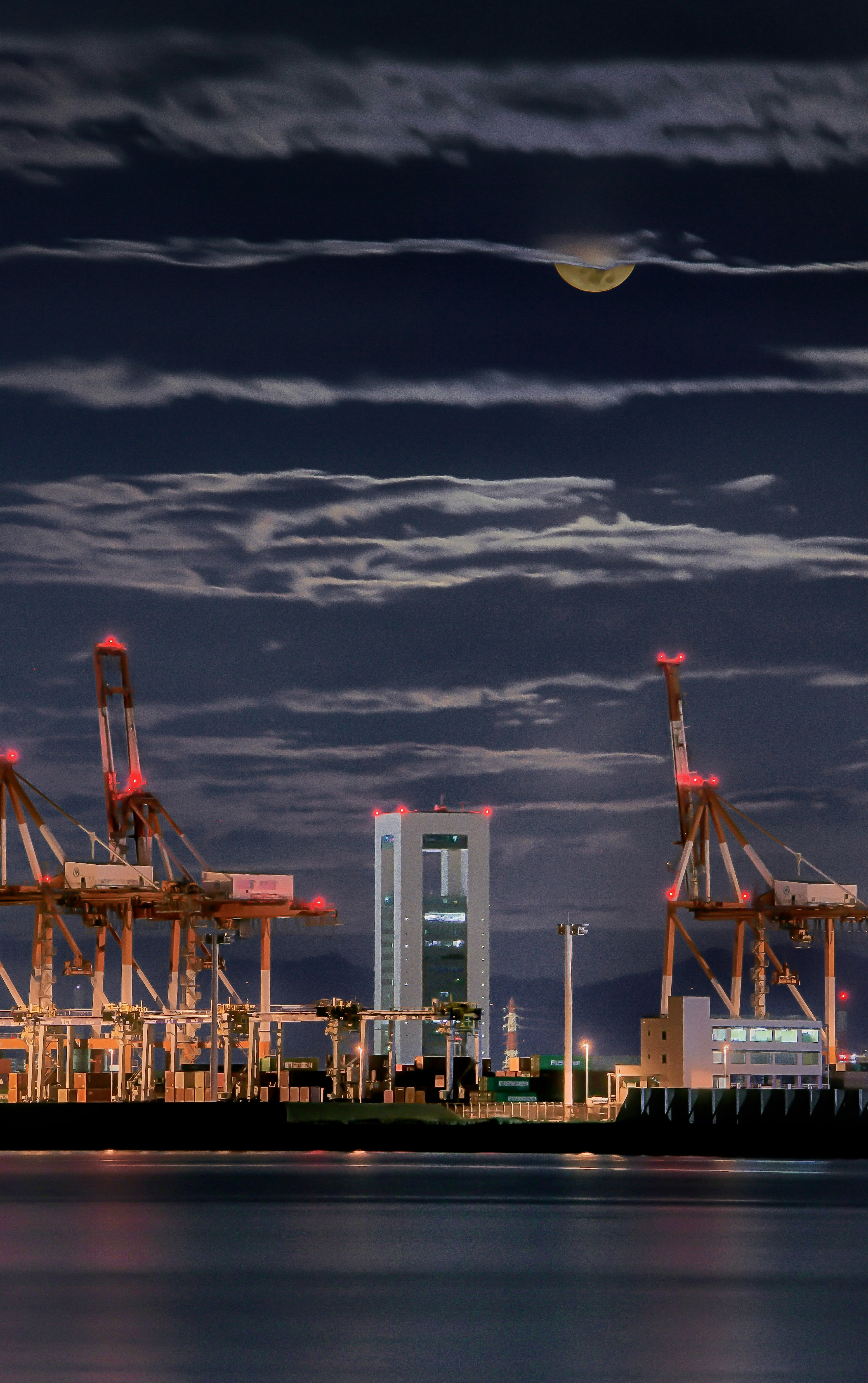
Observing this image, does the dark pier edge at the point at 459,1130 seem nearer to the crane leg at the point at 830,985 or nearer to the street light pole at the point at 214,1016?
the street light pole at the point at 214,1016

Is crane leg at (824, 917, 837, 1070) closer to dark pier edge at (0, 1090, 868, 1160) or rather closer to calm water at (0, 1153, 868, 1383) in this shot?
dark pier edge at (0, 1090, 868, 1160)

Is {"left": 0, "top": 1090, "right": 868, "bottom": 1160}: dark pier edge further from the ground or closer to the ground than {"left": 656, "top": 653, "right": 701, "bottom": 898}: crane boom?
closer to the ground

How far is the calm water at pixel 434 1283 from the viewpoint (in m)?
24.6

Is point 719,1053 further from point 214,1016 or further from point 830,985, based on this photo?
point 214,1016

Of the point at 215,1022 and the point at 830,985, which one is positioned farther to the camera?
the point at 830,985

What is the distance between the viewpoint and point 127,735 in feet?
498

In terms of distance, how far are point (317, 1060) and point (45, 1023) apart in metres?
27.3

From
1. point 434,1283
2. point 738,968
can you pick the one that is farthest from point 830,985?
point 434,1283

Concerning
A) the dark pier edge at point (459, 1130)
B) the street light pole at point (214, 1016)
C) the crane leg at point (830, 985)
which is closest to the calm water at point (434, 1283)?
the dark pier edge at point (459, 1130)

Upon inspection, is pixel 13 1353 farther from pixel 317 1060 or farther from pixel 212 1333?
pixel 317 1060

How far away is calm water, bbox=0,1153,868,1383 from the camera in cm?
2462

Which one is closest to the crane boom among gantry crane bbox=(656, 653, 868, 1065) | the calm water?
gantry crane bbox=(656, 653, 868, 1065)

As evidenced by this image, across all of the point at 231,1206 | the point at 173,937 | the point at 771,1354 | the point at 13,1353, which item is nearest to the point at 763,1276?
the point at 771,1354

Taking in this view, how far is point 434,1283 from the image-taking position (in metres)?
36.3
